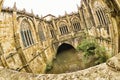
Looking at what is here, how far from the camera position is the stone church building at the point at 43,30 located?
5287 millimetres

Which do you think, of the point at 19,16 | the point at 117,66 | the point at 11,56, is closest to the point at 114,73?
the point at 117,66

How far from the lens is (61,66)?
1964cm

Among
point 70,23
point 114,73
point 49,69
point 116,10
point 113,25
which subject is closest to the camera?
point 114,73

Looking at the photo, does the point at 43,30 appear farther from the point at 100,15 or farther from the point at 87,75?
the point at 87,75

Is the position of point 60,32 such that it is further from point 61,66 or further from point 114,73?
point 114,73

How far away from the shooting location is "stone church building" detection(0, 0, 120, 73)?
5287mm

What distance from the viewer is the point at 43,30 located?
24562 millimetres

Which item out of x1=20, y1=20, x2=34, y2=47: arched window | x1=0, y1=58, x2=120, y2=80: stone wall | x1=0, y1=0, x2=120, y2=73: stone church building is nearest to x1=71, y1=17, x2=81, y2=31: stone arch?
x1=0, y1=0, x2=120, y2=73: stone church building

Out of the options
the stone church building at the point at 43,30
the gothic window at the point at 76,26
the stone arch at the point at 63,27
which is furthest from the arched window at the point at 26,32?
the gothic window at the point at 76,26

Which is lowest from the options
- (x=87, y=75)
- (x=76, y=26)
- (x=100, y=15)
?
(x=76, y=26)

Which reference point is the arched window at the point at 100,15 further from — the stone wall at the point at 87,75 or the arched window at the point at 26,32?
the stone wall at the point at 87,75

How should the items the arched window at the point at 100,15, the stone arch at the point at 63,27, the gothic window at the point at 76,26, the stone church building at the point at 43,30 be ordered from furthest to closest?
the stone arch at the point at 63,27 → the gothic window at the point at 76,26 → the arched window at the point at 100,15 → the stone church building at the point at 43,30

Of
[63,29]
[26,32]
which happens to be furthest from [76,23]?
[26,32]

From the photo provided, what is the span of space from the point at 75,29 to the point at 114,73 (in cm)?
2902
